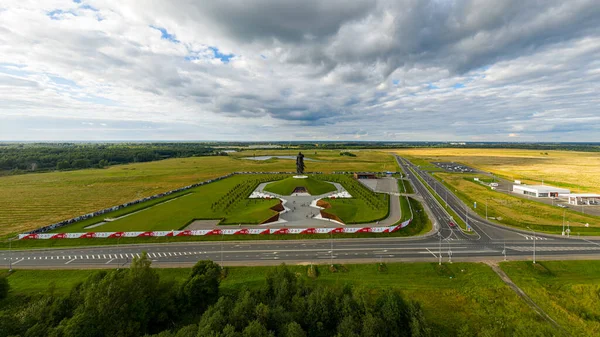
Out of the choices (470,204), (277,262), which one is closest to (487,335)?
(277,262)

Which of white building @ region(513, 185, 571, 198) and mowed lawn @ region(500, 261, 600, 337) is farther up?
white building @ region(513, 185, 571, 198)

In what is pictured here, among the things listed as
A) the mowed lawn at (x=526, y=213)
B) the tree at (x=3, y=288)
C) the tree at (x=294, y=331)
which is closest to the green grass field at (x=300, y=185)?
the mowed lawn at (x=526, y=213)

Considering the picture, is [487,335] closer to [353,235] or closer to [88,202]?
[353,235]

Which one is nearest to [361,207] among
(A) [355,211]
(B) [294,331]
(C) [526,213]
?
(A) [355,211]

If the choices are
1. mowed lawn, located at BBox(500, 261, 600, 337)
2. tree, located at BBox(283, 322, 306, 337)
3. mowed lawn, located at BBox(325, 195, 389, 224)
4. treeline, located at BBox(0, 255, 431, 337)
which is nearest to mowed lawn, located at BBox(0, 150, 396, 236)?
treeline, located at BBox(0, 255, 431, 337)

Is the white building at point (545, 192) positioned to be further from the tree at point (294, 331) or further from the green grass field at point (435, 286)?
the tree at point (294, 331)

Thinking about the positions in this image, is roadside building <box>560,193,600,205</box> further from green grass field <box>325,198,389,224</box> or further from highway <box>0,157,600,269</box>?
green grass field <box>325,198,389,224</box>
